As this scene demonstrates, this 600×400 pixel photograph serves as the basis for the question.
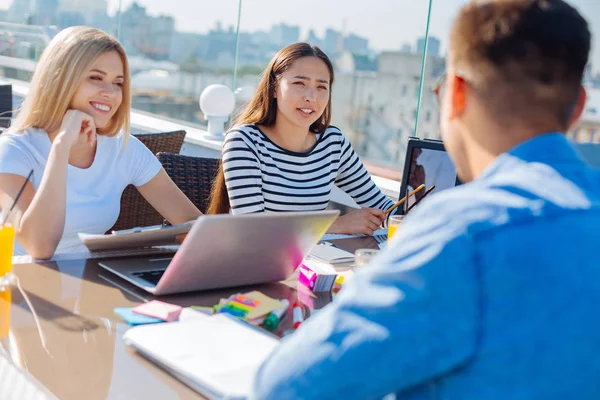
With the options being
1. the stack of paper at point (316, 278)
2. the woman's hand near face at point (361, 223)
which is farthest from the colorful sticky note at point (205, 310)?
the woman's hand near face at point (361, 223)

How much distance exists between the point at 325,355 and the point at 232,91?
4323 millimetres

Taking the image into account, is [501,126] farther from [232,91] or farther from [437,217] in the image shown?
[232,91]

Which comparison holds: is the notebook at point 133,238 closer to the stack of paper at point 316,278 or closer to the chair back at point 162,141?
the stack of paper at point 316,278

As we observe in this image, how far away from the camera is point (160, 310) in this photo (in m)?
1.31

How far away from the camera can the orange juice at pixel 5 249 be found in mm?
1449

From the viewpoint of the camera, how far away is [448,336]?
0.66m

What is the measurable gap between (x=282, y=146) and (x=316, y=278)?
43.0 inches

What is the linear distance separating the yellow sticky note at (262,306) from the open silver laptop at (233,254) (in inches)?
3.9

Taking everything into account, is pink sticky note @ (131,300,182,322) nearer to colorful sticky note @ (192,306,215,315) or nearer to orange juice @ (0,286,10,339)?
colorful sticky note @ (192,306,215,315)

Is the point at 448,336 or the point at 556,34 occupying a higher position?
the point at 556,34

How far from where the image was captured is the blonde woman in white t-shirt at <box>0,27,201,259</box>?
2.00 meters

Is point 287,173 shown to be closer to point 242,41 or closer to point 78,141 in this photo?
point 78,141

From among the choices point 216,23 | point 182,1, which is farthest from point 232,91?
point 182,1

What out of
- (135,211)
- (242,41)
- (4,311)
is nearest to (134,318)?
(4,311)
